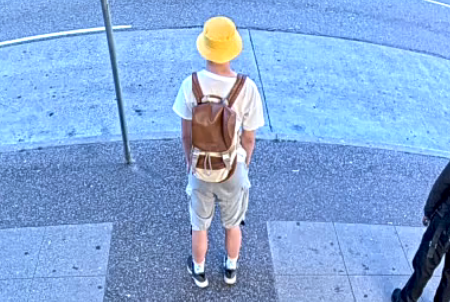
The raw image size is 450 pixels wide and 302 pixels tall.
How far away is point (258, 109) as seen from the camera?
298 centimetres

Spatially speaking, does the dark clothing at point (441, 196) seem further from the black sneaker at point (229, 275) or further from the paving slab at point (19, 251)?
the paving slab at point (19, 251)

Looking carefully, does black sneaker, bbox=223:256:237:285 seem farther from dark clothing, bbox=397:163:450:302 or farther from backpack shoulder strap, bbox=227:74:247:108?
backpack shoulder strap, bbox=227:74:247:108

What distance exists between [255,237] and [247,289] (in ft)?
1.80

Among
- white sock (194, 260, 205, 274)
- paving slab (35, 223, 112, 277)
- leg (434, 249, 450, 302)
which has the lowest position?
paving slab (35, 223, 112, 277)

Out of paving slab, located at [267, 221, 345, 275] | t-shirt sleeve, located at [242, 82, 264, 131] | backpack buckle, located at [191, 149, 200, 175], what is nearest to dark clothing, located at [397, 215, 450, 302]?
paving slab, located at [267, 221, 345, 275]

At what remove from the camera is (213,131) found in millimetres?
2854

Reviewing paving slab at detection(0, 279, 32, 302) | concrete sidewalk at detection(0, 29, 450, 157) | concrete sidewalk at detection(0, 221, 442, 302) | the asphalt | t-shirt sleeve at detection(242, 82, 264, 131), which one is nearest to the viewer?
t-shirt sleeve at detection(242, 82, 264, 131)

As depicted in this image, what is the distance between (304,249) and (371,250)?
567mm

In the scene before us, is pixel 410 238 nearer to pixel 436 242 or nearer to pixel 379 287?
pixel 379 287

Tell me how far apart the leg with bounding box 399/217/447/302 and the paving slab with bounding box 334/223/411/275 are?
1.42 feet

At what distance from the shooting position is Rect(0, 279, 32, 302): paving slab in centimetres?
359

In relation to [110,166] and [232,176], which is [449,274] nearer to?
[232,176]

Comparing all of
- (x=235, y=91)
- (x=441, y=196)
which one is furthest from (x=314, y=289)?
(x=235, y=91)

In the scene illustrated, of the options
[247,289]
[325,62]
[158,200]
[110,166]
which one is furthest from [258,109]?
[325,62]
